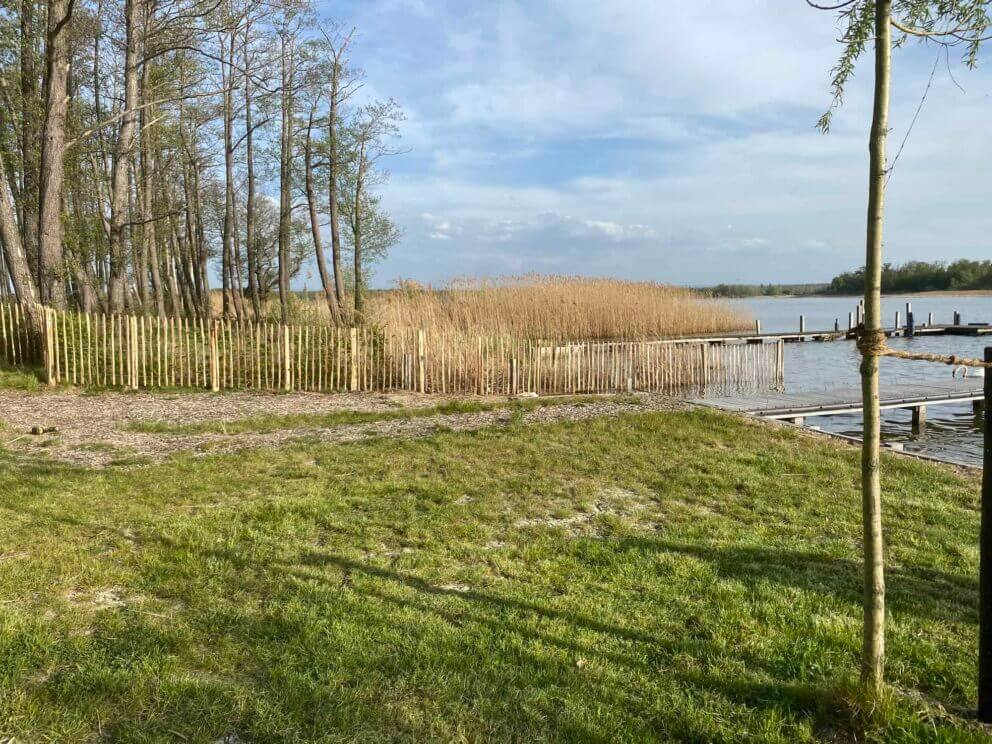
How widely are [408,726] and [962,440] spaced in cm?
1373

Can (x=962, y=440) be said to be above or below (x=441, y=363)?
below

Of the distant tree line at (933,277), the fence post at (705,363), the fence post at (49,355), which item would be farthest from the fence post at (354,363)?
the distant tree line at (933,277)

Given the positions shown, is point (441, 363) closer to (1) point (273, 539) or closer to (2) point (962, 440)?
(1) point (273, 539)

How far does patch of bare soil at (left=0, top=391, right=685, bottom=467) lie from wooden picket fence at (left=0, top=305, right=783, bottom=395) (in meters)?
0.60

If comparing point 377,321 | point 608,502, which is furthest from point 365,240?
point 608,502

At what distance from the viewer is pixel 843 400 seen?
43.0 ft

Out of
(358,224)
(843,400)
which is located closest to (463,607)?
(843,400)

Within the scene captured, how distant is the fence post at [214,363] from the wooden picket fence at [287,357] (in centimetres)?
2

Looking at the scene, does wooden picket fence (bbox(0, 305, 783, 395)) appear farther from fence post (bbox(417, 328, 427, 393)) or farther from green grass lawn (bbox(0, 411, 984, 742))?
green grass lawn (bbox(0, 411, 984, 742))

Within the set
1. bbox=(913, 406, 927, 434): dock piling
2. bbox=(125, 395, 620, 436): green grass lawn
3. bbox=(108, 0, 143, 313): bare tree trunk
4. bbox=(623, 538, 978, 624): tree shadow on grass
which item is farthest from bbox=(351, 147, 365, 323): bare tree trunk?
bbox=(623, 538, 978, 624): tree shadow on grass

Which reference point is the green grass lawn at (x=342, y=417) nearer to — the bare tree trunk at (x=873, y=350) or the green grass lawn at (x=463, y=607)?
the green grass lawn at (x=463, y=607)

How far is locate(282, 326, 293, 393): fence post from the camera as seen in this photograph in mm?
11398

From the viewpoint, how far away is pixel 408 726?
241cm

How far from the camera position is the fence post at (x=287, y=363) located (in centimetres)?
1140
